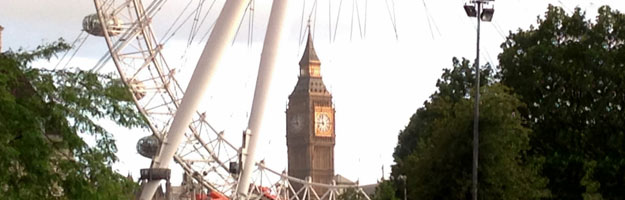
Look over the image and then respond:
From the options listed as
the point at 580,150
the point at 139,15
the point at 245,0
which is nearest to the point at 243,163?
the point at 245,0

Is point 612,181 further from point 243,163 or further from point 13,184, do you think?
point 13,184

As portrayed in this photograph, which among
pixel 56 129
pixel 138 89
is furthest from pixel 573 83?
pixel 56 129

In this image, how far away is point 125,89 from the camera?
44.2m

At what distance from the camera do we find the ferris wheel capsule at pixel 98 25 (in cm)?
10831

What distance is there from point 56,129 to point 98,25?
66986mm

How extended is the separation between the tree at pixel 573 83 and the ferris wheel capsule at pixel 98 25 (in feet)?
88.8

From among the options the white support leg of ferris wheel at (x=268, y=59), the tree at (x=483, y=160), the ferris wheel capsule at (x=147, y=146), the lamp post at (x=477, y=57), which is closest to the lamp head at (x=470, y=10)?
the lamp post at (x=477, y=57)

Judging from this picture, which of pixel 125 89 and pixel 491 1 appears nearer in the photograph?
pixel 125 89

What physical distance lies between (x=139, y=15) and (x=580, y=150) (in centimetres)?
3383

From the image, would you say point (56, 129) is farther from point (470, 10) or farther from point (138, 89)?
point (138, 89)

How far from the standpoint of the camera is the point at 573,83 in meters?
87.9

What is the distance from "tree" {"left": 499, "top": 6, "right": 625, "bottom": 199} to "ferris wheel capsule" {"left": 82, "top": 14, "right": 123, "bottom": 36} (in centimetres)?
2705

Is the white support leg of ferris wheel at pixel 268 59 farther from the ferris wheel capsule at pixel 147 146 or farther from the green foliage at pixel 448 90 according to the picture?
the ferris wheel capsule at pixel 147 146

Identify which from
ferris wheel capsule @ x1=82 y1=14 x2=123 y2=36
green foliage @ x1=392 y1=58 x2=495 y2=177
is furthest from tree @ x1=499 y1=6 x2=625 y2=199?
ferris wheel capsule @ x1=82 y1=14 x2=123 y2=36
